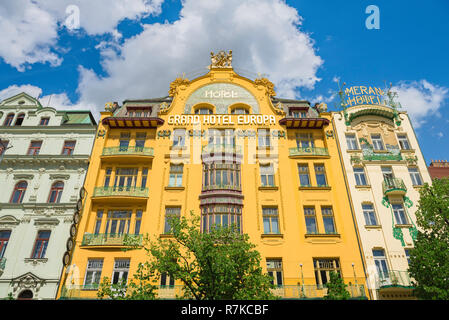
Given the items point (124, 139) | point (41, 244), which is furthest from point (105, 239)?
point (124, 139)

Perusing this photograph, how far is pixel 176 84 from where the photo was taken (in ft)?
110

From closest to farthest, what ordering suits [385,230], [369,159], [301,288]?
[301,288] < [385,230] < [369,159]

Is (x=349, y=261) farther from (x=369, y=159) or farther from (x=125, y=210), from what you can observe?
(x=125, y=210)

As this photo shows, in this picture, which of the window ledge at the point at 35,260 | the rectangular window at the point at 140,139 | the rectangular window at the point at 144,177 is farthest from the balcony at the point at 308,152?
the window ledge at the point at 35,260

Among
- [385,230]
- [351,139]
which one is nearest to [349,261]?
[385,230]

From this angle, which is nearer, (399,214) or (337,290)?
(337,290)

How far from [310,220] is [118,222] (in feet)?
54.4

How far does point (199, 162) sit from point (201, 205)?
446 cm

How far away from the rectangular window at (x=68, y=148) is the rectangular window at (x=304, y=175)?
867 inches

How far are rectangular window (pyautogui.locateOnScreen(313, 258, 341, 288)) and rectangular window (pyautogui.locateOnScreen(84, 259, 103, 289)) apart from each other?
17031mm

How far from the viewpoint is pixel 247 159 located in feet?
94.4

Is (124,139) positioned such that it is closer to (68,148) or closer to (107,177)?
(107,177)

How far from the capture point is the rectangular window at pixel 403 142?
96.6 ft

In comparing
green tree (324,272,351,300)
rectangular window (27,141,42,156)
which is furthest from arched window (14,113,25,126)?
green tree (324,272,351,300)
